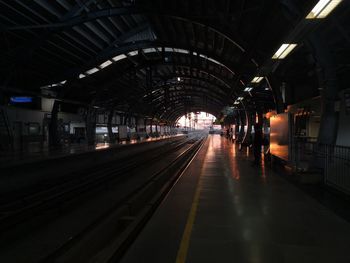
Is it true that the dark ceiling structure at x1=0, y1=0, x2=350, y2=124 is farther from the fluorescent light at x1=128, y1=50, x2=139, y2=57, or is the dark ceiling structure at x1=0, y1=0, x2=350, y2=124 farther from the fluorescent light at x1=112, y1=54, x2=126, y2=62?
the fluorescent light at x1=128, y1=50, x2=139, y2=57

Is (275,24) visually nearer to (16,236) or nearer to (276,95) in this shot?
(276,95)

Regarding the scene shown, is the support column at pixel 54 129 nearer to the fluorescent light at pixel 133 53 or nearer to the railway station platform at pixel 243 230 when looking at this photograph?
the fluorescent light at pixel 133 53

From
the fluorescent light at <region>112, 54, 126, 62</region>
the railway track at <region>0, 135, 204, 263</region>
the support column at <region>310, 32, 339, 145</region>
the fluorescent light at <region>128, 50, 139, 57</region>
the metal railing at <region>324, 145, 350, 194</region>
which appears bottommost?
the railway track at <region>0, 135, 204, 263</region>

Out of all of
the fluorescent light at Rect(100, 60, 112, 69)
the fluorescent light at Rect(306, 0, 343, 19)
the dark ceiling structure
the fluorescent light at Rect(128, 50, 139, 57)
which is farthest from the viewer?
the fluorescent light at Rect(100, 60, 112, 69)

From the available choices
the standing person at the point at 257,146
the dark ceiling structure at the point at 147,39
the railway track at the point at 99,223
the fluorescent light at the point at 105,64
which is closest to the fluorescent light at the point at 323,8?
the dark ceiling structure at the point at 147,39

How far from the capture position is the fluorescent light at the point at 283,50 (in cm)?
776

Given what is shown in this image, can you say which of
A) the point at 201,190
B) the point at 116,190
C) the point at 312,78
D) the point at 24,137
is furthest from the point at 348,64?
the point at 24,137

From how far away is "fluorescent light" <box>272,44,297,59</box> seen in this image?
25.5ft

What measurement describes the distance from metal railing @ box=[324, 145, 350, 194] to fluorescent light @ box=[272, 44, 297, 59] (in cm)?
293

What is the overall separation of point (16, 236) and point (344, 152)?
28.0 ft

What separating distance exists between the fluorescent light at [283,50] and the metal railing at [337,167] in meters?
2.93

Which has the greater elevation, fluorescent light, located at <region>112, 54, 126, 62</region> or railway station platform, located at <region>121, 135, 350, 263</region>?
fluorescent light, located at <region>112, 54, 126, 62</region>

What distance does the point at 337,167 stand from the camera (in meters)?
8.60

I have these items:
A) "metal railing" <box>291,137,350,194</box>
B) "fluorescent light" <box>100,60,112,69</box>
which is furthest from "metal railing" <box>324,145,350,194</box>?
"fluorescent light" <box>100,60,112,69</box>
